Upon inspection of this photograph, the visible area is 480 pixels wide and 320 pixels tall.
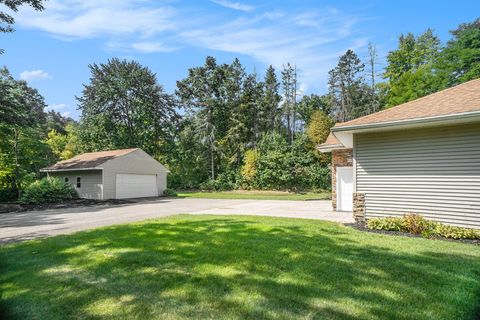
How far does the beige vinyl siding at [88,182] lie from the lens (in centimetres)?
2058

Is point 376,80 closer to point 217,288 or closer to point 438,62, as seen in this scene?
point 438,62

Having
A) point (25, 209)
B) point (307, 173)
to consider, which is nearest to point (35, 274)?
point (25, 209)

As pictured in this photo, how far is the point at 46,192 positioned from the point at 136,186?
19.5 ft

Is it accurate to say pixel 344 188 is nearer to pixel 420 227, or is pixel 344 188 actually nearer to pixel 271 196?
pixel 420 227

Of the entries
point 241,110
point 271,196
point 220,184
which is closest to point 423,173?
point 271,196

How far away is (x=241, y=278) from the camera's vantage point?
161 inches

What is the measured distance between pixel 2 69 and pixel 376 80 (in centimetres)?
3584

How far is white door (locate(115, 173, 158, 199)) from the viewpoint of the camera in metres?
21.6

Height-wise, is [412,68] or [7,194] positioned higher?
[412,68]

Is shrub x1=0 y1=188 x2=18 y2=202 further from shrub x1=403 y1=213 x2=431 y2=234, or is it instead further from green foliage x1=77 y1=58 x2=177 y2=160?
shrub x1=403 y1=213 x2=431 y2=234

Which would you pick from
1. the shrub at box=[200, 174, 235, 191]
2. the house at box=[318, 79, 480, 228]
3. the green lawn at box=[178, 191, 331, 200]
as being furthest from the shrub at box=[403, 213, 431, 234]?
the shrub at box=[200, 174, 235, 191]

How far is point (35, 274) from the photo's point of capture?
4.52 m

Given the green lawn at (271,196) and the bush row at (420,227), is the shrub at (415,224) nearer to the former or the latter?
the bush row at (420,227)

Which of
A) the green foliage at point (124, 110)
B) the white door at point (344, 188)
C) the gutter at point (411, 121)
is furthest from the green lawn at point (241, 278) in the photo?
the green foliage at point (124, 110)
